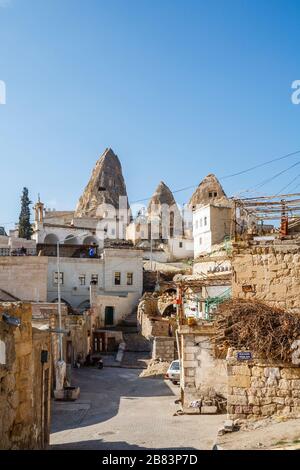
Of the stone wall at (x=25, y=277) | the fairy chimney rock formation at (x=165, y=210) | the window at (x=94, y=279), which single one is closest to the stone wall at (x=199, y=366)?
the stone wall at (x=25, y=277)

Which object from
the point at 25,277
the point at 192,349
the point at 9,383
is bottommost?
the point at 192,349

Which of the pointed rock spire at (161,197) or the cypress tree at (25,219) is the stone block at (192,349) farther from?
the pointed rock spire at (161,197)

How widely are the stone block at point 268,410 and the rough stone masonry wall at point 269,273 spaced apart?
3.01m

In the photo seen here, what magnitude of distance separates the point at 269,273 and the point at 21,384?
25.4ft

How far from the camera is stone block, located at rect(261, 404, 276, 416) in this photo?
40.2 feet

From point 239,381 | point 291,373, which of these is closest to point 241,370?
point 239,381

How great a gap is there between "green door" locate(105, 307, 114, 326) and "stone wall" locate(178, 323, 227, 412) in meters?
25.3

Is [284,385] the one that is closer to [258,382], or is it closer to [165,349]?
[258,382]

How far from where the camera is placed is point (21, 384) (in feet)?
32.9

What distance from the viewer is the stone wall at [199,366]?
1575 centimetres

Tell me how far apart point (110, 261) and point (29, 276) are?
7.92m

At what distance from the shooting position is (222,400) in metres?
15.6
